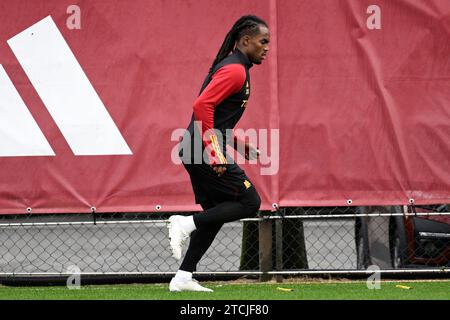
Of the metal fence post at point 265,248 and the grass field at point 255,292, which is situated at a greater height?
the metal fence post at point 265,248

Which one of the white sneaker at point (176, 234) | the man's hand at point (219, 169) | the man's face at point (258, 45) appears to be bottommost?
the white sneaker at point (176, 234)

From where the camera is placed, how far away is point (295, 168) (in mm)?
8078

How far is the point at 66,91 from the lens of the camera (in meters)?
8.20

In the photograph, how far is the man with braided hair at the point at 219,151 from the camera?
6852mm

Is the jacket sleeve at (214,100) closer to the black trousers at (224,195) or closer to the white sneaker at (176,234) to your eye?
the black trousers at (224,195)

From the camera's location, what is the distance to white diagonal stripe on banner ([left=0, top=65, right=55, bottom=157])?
27.0ft

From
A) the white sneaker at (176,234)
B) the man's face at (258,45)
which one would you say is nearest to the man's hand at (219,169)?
the white sneaker at (176,234)

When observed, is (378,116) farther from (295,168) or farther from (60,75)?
(60,75)

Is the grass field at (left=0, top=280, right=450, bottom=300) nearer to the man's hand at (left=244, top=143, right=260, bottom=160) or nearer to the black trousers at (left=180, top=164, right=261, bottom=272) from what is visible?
the black trousers at (left=180, top=164, right=261, bottom=272)

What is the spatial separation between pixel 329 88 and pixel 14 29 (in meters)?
2.60

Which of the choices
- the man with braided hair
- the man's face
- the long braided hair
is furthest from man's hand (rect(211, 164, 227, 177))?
the man's face

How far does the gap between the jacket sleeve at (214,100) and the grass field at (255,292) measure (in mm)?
1025

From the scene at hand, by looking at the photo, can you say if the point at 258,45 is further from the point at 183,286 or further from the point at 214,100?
the point at 183,286

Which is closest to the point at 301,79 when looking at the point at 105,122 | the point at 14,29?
the point at 105,122
